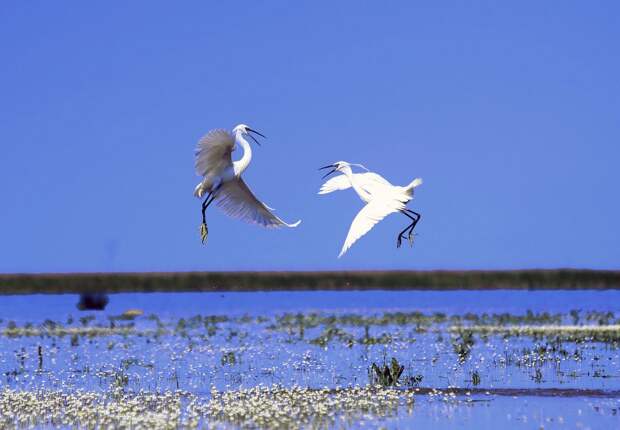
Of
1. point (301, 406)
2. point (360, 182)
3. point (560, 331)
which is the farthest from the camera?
point (560, 331)

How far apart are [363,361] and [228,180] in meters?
4.41

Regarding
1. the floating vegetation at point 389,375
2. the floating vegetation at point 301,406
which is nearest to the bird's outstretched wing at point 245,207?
the floating vegetation at point 389,375

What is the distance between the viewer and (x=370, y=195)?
17.4m

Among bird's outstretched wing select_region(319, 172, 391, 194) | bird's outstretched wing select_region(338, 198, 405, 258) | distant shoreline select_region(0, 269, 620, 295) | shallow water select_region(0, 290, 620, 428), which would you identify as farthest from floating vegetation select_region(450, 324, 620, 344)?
distant shoreline select_region(0, 269, 620, 295)

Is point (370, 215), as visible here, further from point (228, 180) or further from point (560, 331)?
point (560, 331)

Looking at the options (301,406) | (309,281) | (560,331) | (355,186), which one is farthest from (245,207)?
(309,281)

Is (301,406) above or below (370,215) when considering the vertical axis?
below

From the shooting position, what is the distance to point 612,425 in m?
14.7

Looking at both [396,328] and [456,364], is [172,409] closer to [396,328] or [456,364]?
[456,364]

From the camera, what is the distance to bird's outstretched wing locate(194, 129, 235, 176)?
1803 centimetres

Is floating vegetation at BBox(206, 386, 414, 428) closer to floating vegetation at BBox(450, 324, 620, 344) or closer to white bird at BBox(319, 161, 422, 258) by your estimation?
white bird at BBox(319, 161, 422, 258)

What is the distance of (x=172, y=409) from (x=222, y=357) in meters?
6.84

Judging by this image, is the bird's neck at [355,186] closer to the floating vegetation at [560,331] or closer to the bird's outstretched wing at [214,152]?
the bird's outstretched wing at [214,152]

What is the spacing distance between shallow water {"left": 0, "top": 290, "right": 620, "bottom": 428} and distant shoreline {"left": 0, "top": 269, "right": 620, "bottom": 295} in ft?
118
